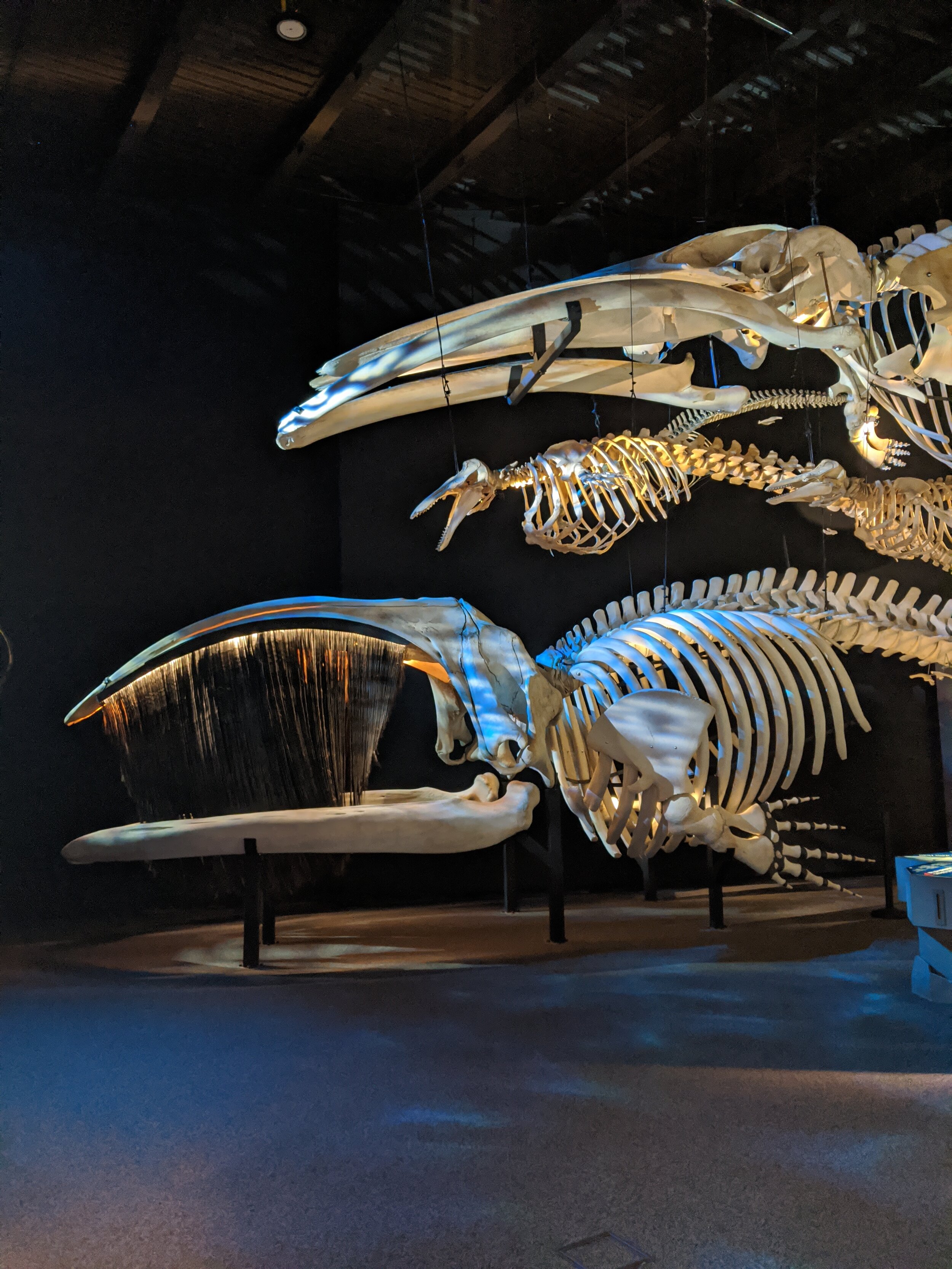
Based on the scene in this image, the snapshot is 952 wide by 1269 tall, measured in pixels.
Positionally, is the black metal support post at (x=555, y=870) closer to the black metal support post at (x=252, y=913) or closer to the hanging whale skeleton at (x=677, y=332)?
the black metal support post at (x=252, y=913)

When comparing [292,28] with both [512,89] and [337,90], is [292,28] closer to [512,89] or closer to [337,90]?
[337,90]

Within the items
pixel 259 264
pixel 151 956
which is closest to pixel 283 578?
pixel 259 264

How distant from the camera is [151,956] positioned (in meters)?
5.53

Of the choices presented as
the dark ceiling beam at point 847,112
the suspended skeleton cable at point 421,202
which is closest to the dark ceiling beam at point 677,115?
the dark ceiling beam at point 847,112

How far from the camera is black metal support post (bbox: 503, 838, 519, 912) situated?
22.5 ft

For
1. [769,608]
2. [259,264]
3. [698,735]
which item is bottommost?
[698,735]

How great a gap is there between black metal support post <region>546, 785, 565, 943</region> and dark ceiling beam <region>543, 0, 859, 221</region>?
15.7 ft

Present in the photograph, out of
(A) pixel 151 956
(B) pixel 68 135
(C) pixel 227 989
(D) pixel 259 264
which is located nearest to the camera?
(C) pixel 227 989

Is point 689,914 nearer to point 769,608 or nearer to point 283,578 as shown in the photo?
point 769,608

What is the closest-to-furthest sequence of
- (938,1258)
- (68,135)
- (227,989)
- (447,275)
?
(938,1258), (227,989), (68,135), (447,275)

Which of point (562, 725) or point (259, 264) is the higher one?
point (259, 264)

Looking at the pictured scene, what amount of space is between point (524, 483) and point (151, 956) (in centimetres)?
343

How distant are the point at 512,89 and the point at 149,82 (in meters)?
2.34

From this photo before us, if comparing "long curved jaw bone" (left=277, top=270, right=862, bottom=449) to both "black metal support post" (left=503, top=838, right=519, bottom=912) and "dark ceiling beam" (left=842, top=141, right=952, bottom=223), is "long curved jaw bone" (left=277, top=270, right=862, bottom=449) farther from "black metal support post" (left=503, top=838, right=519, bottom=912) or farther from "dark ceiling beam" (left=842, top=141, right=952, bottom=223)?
"dark ceiling beam" (left=842, top=141, right=952, bottom=223)
